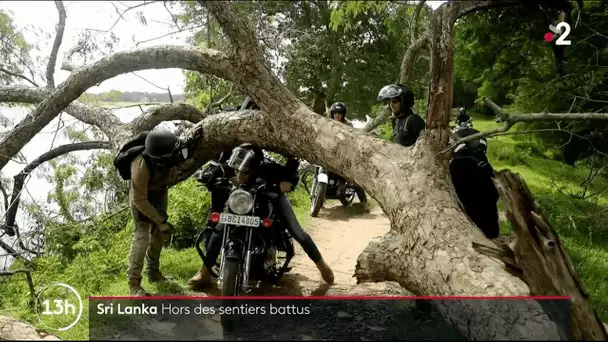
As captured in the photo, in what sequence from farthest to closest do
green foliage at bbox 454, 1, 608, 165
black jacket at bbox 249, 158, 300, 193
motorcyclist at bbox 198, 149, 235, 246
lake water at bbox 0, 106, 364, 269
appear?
lake water at bbox 0, 106, 364, 269
green foliage at bbox 454, 1, 608, 165
motorcyclist at bbox 198, 149, 235, 246
black jacket at bbox 249, 158, 300, 193

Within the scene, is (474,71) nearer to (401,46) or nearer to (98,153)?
(401,46)

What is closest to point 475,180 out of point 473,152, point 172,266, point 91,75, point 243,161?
point 473,152

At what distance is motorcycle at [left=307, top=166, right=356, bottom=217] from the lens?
8266 mm

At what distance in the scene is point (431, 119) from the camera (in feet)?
13.7

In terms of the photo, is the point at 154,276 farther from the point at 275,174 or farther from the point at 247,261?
the point at 275,174

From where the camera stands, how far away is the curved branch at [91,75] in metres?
5.62

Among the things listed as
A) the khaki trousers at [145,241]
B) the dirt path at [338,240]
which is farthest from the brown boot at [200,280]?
the dirt path at [338,240]

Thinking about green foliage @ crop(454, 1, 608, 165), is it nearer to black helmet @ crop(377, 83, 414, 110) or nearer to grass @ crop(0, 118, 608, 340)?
grass @ crop(0, 118, 608, 340)

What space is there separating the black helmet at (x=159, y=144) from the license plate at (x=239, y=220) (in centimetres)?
79

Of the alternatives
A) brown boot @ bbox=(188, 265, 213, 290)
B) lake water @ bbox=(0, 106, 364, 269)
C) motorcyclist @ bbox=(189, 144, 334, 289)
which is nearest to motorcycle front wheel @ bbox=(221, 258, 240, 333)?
motorcyclist @ bbox=(189, 144, 334, 289)

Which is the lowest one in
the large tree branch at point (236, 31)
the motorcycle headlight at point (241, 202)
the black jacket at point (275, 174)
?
the motorcycle headlight at point (241, 202)

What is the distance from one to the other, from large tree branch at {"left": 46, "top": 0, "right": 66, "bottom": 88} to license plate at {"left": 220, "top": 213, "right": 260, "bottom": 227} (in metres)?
6.10

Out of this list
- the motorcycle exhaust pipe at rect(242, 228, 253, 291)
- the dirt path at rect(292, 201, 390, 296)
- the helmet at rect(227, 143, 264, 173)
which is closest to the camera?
the motorcycle exhaust pipe at rect(242, 228, 253, 291)

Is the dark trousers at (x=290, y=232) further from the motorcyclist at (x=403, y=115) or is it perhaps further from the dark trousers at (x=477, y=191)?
the dark trousers at (x=477, y=191)
